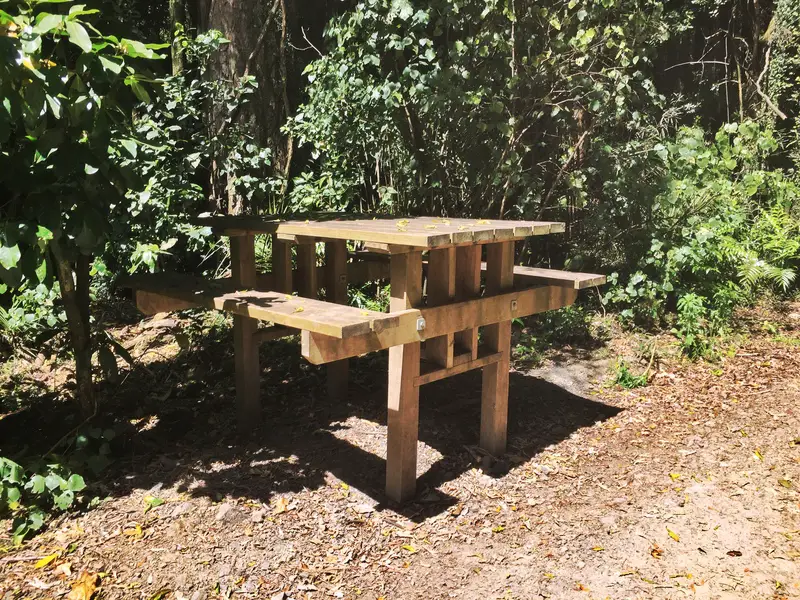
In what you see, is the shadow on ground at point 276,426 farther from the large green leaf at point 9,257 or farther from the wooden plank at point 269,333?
the large green leaf at point 9,257

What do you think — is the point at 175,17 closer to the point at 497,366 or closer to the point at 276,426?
the point at 276,426

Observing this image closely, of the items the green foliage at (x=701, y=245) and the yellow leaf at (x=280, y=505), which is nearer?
the yellow leaf at (x=280, y=505)

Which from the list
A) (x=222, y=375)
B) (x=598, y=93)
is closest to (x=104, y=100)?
(x=222, y=375)

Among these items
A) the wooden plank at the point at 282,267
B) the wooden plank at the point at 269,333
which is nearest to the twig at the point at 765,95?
the wooden plank at the point at 282,267

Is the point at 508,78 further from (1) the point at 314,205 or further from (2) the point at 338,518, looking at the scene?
(2) the point at 338,518

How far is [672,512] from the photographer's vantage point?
370 cm

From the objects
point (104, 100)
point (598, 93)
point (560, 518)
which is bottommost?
point (560, 518)

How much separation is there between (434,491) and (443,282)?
114 cm

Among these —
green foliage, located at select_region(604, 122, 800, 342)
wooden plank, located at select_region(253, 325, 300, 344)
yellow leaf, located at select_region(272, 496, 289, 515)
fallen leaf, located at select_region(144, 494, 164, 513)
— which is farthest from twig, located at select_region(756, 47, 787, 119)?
fallen leaf, located at select_region(144, 494, 164, 513)

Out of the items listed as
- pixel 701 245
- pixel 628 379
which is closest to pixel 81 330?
pixel 628 379

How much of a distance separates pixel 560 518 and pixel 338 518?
113 cm

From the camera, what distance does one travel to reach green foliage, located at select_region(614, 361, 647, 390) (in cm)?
551

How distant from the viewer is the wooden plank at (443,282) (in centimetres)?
381

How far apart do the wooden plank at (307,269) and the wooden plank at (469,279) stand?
1.11 m
